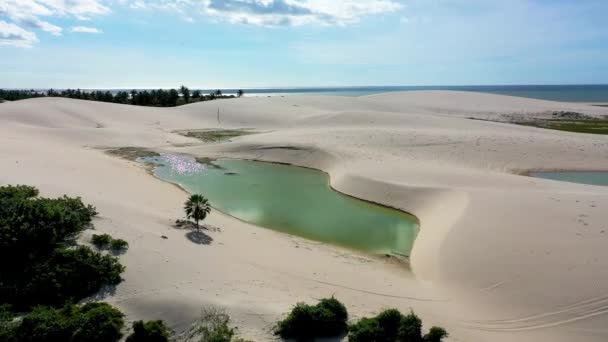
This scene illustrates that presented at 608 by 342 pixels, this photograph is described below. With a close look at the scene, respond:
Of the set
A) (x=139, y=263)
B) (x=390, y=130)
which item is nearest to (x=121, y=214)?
(x=139, y=263)

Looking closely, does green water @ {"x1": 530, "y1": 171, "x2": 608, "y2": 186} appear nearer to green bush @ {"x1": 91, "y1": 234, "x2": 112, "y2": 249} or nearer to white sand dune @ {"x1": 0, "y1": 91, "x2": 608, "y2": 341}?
white sand dune @ {"x1": 0, "y1": 91, "x2": 608, "y2": 341}

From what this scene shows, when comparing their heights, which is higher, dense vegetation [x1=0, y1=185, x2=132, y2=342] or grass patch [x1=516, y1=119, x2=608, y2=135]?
grass patch [x1=516, y1=119, x2=608, y2=135]

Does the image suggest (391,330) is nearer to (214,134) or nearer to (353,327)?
(353,327)

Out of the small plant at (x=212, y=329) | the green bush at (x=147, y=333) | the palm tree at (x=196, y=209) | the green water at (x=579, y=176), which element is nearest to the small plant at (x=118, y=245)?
the palm tree at (x=196, y=209)

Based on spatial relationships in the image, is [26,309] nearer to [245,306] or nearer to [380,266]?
[245,306]

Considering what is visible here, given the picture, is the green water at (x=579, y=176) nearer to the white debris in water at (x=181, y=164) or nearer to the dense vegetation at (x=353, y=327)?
the dense vegetation at (x=353, y=327)

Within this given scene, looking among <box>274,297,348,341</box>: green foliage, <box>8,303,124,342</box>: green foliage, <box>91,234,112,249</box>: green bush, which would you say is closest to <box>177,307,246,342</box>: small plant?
<box>274,297,348,341</box>: green foliage
